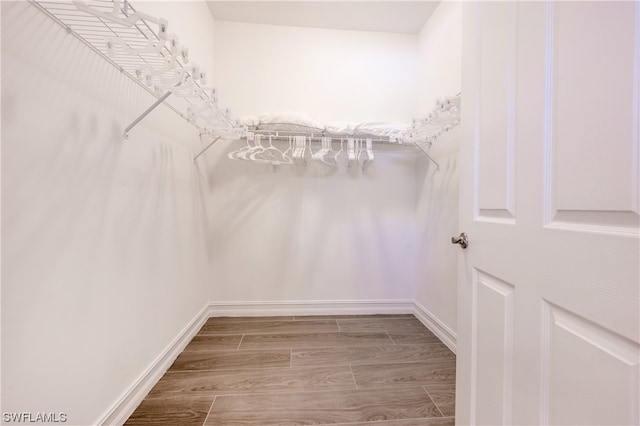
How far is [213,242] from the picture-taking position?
2.19 m

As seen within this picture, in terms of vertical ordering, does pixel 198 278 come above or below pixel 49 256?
below

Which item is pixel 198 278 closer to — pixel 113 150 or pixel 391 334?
pixel 113 150

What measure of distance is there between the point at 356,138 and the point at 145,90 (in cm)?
143

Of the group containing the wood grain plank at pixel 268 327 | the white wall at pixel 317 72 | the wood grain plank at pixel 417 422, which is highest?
the white wall at pixel 317 72

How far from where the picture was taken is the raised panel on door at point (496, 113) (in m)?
0.75

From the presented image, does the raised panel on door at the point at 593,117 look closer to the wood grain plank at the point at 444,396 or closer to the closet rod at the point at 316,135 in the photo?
the wood grain plank at the point at 444,396

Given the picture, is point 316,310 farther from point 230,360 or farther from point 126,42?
point 126,42

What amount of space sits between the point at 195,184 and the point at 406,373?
→ 1941 millimetres

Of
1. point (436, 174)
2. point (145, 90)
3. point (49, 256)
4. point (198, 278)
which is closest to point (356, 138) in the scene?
point (436, 174)

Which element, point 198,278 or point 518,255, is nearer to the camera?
point 518,255

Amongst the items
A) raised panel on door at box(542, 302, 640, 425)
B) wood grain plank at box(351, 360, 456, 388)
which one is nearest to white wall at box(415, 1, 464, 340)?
wood grain plank at box(351, 360, 456, 388)

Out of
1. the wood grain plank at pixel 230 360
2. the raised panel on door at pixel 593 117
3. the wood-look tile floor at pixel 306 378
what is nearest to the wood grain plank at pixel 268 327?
the wood-look tile floor at pixel 306 378

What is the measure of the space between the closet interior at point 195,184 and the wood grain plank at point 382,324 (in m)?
0.10
